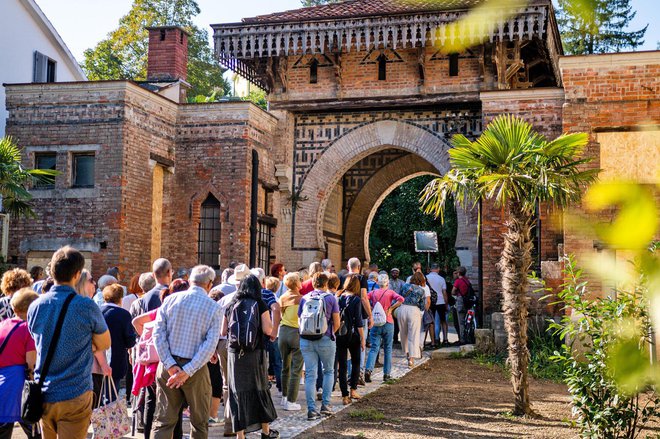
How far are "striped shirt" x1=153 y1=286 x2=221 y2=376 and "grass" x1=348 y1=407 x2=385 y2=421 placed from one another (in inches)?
141

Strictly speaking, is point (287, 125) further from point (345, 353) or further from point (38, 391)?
point (38, 391)

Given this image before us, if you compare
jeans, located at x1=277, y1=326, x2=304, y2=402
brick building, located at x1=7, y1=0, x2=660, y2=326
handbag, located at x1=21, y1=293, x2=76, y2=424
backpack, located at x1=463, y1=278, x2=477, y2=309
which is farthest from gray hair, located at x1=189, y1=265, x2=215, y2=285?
backpack, located at x1=463, y1=278, x2=477, y2=309

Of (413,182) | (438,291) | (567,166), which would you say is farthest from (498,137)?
(413,182)

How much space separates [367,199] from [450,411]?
14594mm

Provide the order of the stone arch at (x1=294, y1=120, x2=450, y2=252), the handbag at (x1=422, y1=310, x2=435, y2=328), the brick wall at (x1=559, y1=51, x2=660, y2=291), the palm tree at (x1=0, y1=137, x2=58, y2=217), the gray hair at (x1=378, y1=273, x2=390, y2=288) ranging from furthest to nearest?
the stone arch at (x1=294, y1=120, x2=450, y2=252) → the handbag at (x1=422, y1=310, x2=435, y2=328) → the brick wall at (x1=559, y1=51, x2=660, y2=291) → the palm tree at (x1=0, y1=137, x2=58, y2=217) → the gray hair at (x1=378, y1=273, x2=390, y2=288)

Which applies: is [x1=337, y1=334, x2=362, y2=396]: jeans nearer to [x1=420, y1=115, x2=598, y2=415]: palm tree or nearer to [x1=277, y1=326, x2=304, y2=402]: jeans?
[x1=277, y1=326, x2=304, y2=402]: jeans

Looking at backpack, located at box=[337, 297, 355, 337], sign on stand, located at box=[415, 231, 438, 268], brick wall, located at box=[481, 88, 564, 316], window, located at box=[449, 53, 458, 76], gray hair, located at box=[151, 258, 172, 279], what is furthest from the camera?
sign on stand, located at box=[415, 231, 438, 268]

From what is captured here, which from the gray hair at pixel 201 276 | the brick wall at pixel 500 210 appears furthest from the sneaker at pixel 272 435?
the brick wall at pixel 500 210

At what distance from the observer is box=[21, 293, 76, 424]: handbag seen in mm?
5066

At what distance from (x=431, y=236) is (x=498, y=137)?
12.6 metres

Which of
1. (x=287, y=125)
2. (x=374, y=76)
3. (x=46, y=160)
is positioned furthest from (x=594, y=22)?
(x=287, y=125)

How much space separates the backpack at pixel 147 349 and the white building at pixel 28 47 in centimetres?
1452

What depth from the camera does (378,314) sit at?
1209 centimetres

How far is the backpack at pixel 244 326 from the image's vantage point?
760 cm
